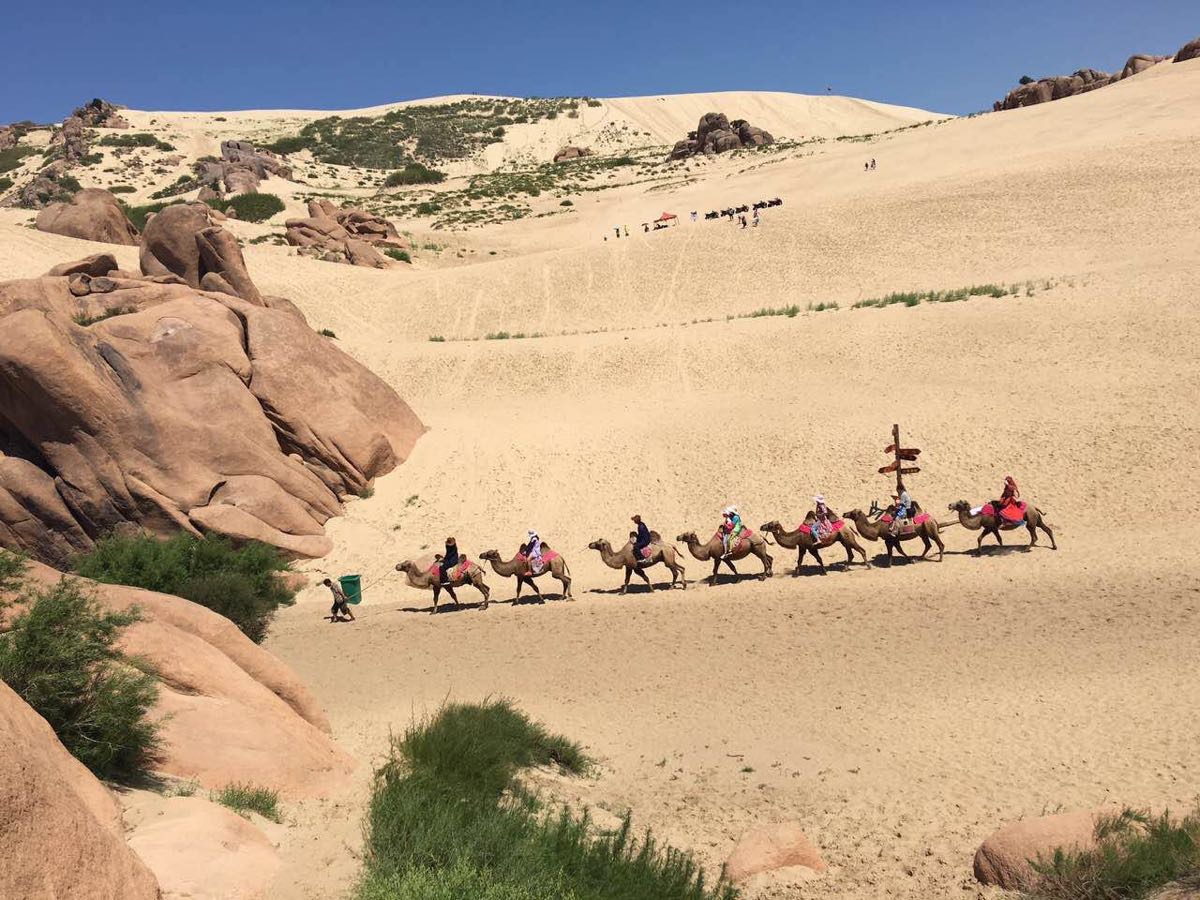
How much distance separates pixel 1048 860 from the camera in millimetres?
8234

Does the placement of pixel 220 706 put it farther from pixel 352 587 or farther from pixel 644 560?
pixel 352 587

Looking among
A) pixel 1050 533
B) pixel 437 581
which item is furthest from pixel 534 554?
pixel 1050 533

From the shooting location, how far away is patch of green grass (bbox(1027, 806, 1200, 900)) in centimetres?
762

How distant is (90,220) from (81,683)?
158ft

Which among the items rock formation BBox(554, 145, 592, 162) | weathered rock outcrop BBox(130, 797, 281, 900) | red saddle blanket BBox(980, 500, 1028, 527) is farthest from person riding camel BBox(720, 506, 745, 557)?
rock formation BBox(554, 145, 592, 162)

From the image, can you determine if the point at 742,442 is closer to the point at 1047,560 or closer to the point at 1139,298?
the point at 1047,560

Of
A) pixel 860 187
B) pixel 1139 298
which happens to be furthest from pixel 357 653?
pixel 860 187

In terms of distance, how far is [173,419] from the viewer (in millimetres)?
22641

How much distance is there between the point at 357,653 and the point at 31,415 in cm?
Result: 1074

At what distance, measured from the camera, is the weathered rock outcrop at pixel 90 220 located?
47.7 m

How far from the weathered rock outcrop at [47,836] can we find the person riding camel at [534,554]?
44.8ft

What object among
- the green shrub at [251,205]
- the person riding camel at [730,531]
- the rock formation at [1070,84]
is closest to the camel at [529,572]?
the person riding camel at [730,531]

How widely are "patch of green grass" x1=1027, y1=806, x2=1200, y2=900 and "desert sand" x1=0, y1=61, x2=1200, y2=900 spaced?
116 centimetres

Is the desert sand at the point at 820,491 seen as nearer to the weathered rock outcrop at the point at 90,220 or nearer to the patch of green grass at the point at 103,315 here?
the weathered rock outcrop at the point at 90,220
